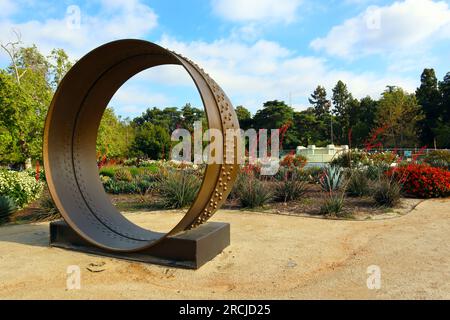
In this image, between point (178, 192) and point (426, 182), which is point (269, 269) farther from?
point (426, 182)

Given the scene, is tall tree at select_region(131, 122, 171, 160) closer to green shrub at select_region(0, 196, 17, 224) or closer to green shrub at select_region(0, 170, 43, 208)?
green shrub at select_region(0, 170, 43, 208)

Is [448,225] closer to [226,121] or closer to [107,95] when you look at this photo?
[226,121]

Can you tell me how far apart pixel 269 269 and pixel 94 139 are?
10.9 ft

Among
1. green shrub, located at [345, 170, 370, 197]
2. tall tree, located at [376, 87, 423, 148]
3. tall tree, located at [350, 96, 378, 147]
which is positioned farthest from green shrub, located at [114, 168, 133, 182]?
tall tree, located at [350, 96, 378, 147]

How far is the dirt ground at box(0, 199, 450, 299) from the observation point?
127 inches

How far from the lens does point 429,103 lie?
37.5m

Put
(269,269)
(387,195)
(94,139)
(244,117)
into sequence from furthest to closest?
(244,117)
(387,195)
(94,139)
(269,269)

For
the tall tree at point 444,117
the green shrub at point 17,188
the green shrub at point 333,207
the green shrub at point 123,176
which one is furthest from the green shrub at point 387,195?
the tall tree at point 444,117

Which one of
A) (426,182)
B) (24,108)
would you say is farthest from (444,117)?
(24,108)

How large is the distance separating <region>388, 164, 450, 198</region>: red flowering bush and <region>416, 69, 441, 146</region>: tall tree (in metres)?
29.8

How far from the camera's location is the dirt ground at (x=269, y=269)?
323cm

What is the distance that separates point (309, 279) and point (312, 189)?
24.5 ft
